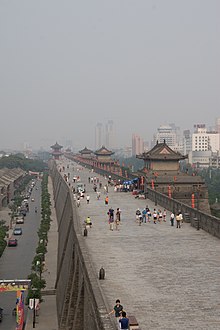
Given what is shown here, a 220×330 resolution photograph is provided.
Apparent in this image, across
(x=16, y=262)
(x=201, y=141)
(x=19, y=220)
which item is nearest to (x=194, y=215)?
(x=16, y=262)

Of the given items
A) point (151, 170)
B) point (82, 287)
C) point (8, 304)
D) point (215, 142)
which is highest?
point (215, 142)

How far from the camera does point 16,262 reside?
31.9 meters

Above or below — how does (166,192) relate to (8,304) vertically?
above

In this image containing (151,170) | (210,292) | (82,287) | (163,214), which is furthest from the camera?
(151,170)

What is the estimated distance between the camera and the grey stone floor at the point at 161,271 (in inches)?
323

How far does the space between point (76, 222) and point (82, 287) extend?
5.69 meters

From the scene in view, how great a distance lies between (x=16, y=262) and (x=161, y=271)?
73.6 ft

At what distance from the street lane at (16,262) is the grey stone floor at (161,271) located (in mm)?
6922

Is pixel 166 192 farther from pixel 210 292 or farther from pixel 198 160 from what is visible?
pixel 198 160

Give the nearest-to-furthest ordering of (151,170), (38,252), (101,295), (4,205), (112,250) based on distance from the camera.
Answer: (101,295) < (112,250) < (38,252) < (151,170) < (4,205)

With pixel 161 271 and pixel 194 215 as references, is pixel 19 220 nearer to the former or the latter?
pixel 194 215

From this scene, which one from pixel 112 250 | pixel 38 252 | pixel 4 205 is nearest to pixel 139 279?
pixel 112 250

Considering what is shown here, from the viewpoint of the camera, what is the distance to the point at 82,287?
11.2 m

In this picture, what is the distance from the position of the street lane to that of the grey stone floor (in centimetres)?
692
